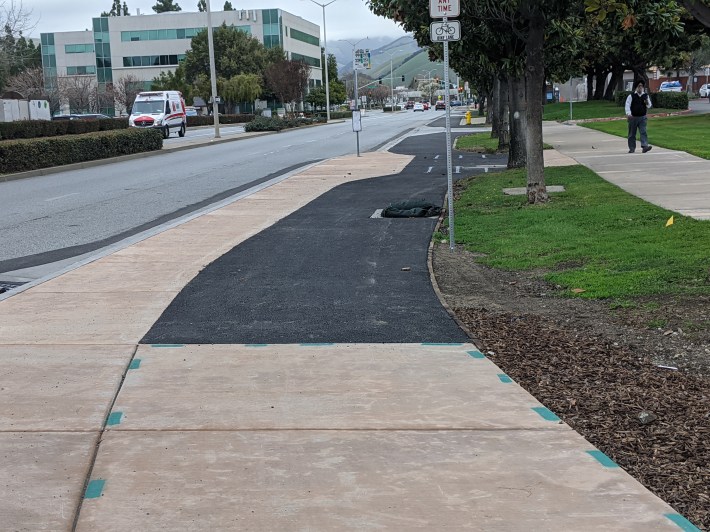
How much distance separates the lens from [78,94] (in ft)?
239

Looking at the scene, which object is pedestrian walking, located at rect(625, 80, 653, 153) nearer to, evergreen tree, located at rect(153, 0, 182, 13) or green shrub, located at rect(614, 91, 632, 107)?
green shrub, located at rect(614, 91, 632, 107)

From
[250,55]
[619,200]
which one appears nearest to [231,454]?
[619,200]

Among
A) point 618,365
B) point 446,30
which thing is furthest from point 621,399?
point 446,30

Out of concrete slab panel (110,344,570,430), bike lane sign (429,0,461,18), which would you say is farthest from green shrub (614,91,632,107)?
concrete slab panel (110,344,570,430)

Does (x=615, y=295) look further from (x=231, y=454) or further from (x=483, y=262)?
(x=231, y=454)

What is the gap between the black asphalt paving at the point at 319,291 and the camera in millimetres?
7227

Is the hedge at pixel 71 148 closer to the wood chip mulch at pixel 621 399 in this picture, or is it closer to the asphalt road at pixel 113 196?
the asphalt road at pixel 113 196

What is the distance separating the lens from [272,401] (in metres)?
5.52

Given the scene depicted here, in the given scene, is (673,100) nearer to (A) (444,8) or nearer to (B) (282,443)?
(A) (444,8)

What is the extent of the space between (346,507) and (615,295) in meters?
4.99

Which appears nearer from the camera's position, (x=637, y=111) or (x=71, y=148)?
(x=637, y=111)

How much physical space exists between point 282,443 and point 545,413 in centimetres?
158

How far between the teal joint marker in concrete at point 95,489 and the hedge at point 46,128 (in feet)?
91.8

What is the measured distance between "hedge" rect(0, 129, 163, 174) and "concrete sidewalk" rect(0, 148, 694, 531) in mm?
21111
